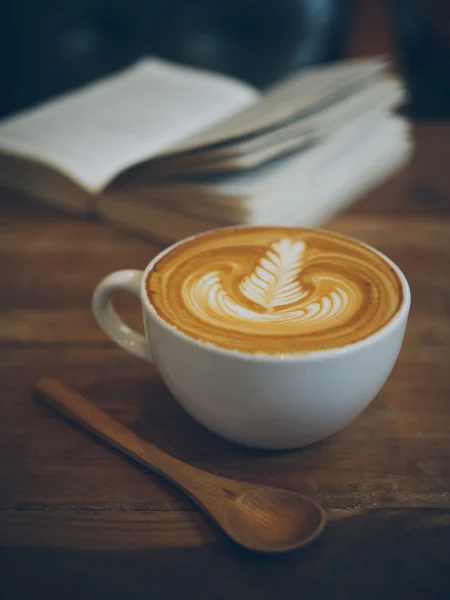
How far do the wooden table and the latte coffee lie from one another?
0.11 metres

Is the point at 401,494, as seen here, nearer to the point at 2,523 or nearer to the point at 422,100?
the point at 2,523

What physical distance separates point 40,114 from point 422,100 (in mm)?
1538

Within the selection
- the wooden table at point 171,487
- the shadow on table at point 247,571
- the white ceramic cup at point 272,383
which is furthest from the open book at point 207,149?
the shadow on table at point 247,571

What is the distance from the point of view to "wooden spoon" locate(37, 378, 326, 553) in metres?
0.43

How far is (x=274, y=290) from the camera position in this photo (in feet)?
1.76

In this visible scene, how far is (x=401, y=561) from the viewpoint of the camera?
16.9 inches

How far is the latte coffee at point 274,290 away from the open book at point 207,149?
20 cm

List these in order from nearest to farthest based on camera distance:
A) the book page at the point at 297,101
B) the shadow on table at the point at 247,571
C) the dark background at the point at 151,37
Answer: the shadow on table at the point at 247,571, the book page at the point at 297,101, the dark background at the point at 151,37

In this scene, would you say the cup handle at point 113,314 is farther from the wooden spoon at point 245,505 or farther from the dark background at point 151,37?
the dark background at point 151,37

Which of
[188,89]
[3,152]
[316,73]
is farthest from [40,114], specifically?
[316,73]

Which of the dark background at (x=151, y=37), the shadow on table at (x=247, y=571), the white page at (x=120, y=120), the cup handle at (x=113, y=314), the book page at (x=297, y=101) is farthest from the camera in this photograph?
the dark background at (x=151, y=37)

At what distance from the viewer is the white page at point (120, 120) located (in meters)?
0.90

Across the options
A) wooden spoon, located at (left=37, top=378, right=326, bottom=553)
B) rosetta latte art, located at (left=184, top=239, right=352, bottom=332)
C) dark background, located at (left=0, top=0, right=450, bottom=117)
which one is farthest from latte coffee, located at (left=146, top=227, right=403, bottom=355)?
dark background, located at (left=0, top=0, right=450, bottom=117)

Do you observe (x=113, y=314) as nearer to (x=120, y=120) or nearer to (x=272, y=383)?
(x=272, y=383)
